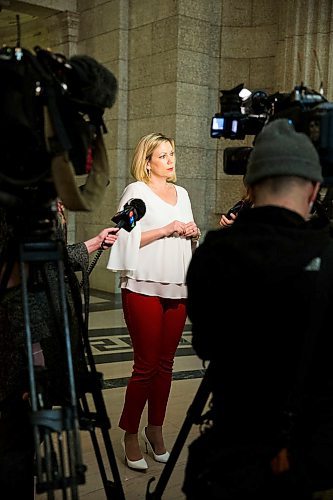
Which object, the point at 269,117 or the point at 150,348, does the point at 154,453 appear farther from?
the point at 269,117

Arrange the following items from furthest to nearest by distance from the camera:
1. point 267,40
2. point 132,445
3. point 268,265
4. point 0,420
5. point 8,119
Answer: point 267,40 → point 132,445 → point 0,420 → point 8,119 → point 268,265

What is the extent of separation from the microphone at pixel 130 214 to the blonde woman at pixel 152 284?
0.09 metres

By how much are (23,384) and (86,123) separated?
89 cm

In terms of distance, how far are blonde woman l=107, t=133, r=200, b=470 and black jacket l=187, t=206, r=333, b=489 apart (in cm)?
140

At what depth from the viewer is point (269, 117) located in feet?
6.03

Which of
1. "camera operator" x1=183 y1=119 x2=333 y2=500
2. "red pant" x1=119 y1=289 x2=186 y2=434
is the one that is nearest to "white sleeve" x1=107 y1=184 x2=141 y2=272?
"red pant" x1=119 y1=289 x2=186 y2=434

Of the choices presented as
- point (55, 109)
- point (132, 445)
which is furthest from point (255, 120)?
point (132, 445)

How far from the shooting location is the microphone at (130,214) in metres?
2.46

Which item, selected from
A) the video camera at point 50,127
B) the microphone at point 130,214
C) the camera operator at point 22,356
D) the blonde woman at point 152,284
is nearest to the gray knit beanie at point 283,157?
the video camera at point 50,127

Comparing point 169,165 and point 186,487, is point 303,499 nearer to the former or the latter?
point 186,487

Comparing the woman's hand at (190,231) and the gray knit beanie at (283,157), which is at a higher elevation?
the gray knit beanie at (283,157)

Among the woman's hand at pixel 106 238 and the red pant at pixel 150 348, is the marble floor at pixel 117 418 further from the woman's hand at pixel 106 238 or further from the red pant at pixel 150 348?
the woman's hand at pixel 106 238

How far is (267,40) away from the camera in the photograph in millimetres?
6828

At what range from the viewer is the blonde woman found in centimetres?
277
